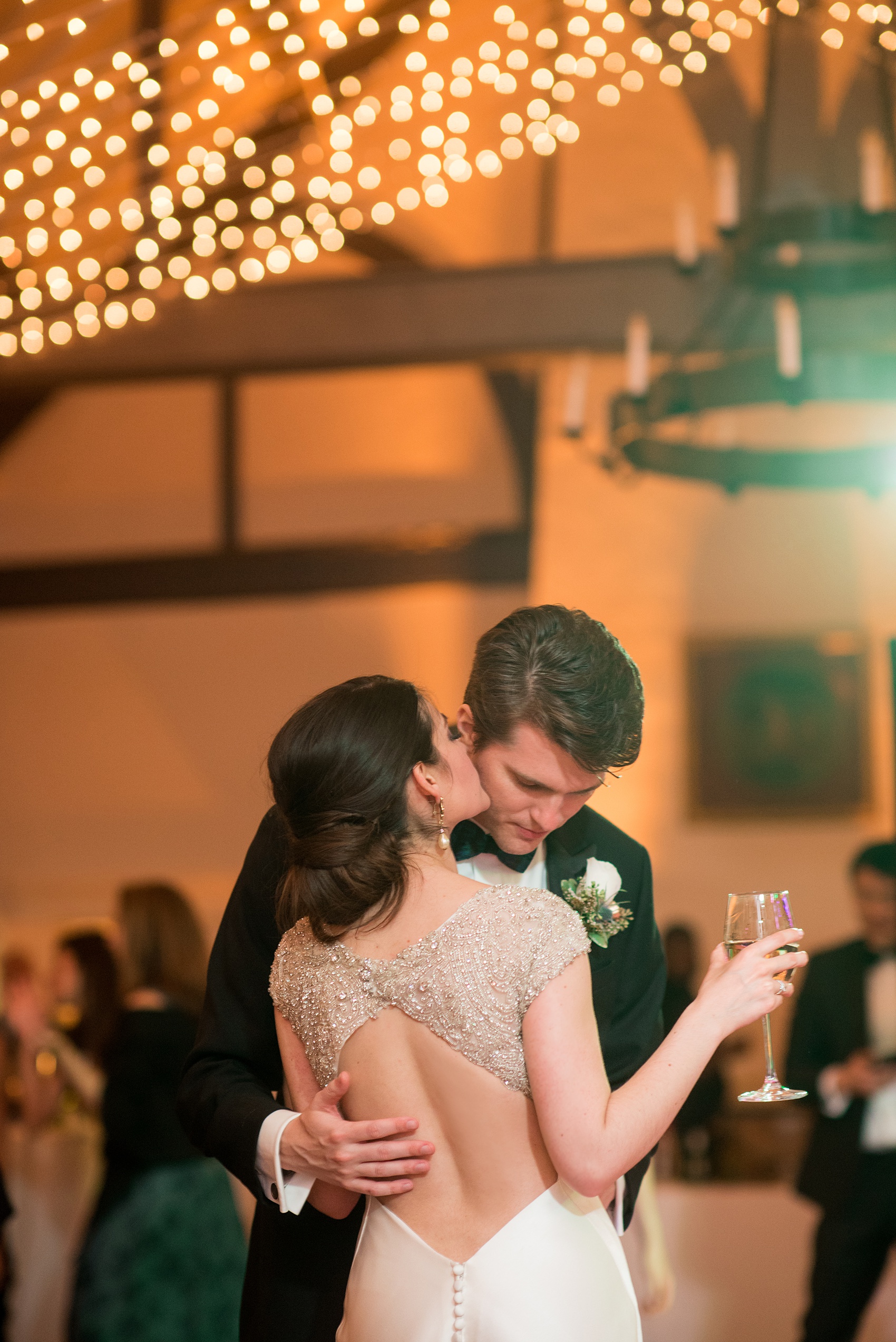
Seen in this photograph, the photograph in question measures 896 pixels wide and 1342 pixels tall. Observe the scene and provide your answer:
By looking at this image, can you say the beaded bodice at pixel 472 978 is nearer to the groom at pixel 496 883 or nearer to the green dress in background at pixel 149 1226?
the groom at pixel 496 883

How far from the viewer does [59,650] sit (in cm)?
776

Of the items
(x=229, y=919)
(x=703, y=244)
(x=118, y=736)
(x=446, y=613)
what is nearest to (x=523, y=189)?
(x=703, y=244)

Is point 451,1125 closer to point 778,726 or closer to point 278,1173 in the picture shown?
point 278,1173

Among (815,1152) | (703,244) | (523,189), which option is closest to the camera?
(815,1152)

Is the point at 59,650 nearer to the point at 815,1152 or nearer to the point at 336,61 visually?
the point at 336,61

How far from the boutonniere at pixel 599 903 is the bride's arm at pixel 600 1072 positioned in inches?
12.9

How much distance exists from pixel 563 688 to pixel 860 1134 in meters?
2.65

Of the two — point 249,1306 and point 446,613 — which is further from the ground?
point 446,613

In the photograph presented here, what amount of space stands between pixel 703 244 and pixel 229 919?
19.0ft

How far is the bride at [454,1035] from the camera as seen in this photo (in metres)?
1.47

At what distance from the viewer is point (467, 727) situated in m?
1.89

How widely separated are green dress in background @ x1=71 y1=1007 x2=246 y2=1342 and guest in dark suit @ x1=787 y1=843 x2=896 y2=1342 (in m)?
1.71

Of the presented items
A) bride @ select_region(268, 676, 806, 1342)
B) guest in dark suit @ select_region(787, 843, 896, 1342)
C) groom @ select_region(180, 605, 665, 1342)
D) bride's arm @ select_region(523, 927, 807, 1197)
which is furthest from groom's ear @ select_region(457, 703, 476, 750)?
guest in dark suit @ select_region(787, 843, 896, 1342)

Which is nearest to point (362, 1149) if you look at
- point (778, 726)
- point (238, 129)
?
point (238, 129)
